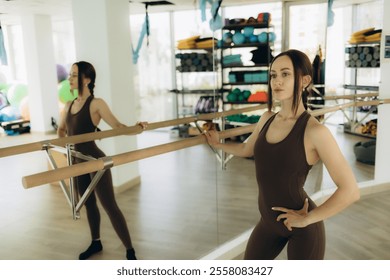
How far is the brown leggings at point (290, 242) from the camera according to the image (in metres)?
1.37

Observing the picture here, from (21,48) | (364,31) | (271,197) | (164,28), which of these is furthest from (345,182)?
(364,31)

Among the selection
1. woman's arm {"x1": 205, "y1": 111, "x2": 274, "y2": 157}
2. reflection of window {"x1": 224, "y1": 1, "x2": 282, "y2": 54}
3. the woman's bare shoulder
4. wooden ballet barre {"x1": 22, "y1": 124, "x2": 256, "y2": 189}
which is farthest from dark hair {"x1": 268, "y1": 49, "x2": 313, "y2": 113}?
reflection of window {"x1": 224, "y1": 1, "x2": 282, "y2": 54}

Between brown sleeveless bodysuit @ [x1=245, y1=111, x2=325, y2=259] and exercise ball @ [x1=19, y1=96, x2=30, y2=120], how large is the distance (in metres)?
1.55

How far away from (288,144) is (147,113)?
5.78ft

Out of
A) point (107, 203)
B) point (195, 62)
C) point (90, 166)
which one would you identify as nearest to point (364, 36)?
point (195, 62)

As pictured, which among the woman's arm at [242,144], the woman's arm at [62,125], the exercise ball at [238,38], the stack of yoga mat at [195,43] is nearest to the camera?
the woman's arm at [242,144]

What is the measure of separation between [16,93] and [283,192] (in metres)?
1.68

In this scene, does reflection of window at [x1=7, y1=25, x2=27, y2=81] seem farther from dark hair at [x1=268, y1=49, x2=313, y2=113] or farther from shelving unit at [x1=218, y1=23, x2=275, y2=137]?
shelving unit at [x1=218, y1=23, x2=275, y2=137]

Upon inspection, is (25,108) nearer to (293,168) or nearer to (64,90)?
(64,90)

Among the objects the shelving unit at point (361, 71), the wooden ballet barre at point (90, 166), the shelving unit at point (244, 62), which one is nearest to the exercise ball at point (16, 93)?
the wooden ballet barre at point (90, 166)

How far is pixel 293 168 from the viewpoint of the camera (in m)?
1.29

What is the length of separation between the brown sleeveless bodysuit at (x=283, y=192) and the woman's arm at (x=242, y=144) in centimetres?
12

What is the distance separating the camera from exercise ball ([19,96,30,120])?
89.9 inches

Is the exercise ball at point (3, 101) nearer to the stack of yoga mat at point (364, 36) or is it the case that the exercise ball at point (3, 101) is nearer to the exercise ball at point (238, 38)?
the exercise ball at point (238, 38)
